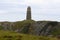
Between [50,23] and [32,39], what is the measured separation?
6070 centimetres

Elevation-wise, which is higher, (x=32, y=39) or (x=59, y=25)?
(x=32, y=39)

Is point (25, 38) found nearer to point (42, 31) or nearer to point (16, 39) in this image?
point (16, 39)

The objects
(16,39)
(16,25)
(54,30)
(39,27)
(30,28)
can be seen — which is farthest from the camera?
(16,25)

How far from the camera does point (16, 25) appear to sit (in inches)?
4771

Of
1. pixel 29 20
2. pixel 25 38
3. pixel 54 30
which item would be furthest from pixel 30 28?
pixel 25 38

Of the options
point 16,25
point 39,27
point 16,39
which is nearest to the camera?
point 16,39

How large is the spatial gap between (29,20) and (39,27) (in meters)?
17.6

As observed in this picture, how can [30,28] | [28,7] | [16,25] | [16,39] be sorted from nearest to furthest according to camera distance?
1. [16,39]
2. [30,28]
3. [28,7]
4. [16,25]

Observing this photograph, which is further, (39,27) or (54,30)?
(39,27)

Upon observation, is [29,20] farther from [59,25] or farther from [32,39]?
[32,39]

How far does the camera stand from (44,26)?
90562 mm

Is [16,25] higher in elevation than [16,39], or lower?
lower

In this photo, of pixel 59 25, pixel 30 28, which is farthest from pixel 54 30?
pixel 30 28

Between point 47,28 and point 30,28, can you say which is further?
point 30,28
